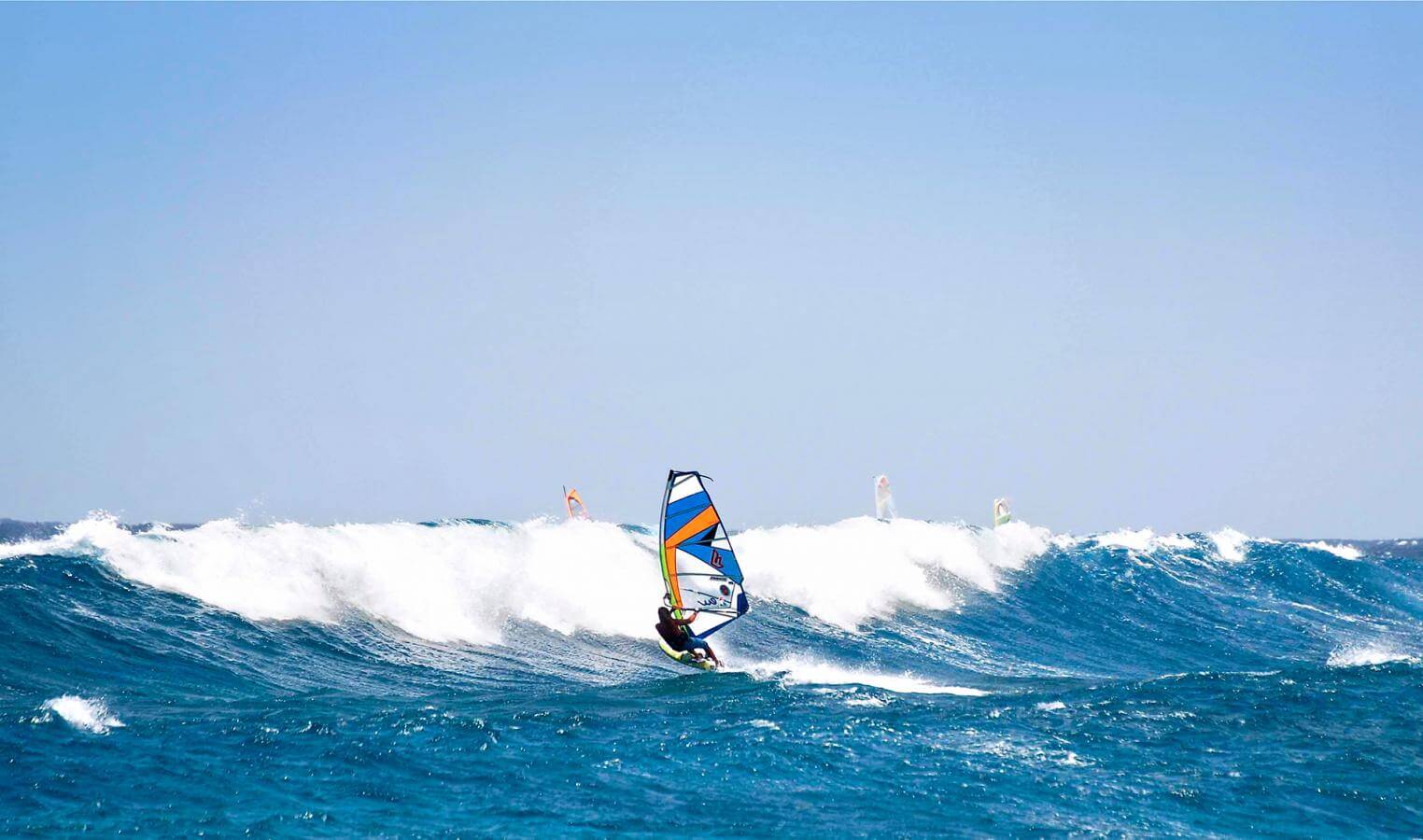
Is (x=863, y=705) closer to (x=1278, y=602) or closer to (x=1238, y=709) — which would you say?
(x=1238, y=709)

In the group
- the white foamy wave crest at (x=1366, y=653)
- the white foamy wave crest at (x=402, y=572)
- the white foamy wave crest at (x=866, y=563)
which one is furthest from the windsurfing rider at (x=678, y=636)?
the white foamy wave crest at (x=1366, y=653)

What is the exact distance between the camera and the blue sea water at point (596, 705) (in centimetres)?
1134

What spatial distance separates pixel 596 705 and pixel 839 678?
529cm

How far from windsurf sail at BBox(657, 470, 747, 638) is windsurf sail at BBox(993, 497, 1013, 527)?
1246 inches

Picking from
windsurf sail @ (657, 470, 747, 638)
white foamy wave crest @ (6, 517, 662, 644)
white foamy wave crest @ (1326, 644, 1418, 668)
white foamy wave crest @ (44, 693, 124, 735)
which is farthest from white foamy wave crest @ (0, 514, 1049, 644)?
white foamy wave crest @ (1326, 644, 1418, 668)

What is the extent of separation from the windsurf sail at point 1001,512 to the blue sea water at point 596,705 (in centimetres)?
1783

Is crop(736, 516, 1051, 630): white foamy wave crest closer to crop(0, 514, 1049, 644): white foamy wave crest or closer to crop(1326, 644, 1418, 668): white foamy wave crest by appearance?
crop(0, 514, 1049, 644): white foamy wave crest

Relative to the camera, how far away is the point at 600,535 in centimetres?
3002

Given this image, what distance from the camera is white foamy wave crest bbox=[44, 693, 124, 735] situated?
13.1 meters

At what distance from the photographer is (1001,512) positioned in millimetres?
50344

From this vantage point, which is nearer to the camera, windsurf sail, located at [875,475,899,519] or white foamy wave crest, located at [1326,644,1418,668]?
white foamy wave crest, located at [1326,644,1418,668]

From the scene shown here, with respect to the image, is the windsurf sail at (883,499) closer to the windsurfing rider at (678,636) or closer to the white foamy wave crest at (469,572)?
the white foamy wave crest at (469,572)

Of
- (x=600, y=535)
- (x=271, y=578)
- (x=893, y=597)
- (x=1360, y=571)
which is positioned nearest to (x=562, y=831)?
(x=271, y=578)

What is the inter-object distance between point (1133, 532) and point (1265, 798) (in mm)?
51487
